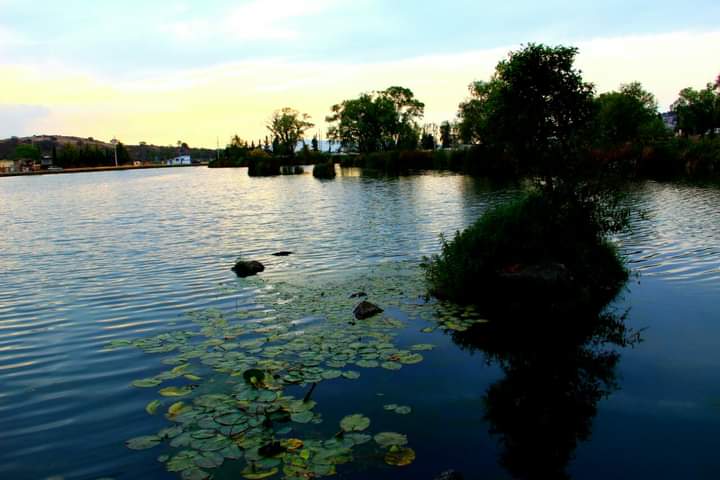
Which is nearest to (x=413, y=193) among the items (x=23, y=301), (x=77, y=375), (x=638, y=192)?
(x=638, y=192)

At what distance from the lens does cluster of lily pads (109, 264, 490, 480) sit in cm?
670

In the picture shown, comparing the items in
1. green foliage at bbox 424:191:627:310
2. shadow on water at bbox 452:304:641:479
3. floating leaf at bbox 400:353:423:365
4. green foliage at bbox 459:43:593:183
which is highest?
green foliage at bbox 459:43:593:183

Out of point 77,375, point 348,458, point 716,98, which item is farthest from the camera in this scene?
point 716,98

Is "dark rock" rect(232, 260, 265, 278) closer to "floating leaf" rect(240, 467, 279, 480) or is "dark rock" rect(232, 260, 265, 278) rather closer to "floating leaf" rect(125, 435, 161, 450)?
"floating leaf" rect(125, 435, 161, 450)

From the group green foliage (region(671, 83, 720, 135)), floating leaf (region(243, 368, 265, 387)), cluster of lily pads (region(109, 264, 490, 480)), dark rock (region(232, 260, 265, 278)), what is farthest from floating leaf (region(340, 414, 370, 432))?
green foliage (region(671, 83, 720, 135))

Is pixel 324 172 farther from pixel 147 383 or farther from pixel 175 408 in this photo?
pixel 175 408

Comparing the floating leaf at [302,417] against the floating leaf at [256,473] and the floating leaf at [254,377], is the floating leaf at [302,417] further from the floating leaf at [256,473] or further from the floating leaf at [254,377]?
the floating leaf at [256,473]

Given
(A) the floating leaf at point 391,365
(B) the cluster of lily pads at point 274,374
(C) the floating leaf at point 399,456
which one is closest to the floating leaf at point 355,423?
(B) the cluster of lily pads at point 274,374

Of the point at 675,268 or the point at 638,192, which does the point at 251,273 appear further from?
the point at 638,192

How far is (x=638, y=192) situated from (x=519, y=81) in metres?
26.8

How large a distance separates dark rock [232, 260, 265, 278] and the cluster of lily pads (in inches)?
79.3

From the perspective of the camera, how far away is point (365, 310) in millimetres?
12492

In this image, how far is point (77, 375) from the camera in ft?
31.9

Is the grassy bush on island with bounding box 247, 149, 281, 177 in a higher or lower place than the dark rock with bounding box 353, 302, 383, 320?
higher
